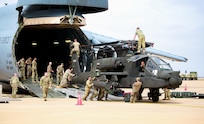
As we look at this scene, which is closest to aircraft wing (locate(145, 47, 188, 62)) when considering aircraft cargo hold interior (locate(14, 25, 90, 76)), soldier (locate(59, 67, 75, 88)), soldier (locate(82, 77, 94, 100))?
aircraft cargo hold interior (locate(14, 25, 90, 76))

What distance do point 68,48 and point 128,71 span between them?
297 inches

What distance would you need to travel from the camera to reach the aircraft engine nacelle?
65.4 feet

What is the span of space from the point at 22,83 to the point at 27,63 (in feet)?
7.98

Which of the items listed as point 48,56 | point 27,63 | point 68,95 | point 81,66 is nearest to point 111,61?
point 68,95

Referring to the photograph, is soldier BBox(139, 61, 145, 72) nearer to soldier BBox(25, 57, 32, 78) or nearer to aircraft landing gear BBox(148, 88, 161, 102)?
aircraft landing gear BBox(148, 88, 161, 102)

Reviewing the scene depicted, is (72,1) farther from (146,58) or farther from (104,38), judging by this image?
(104,38)

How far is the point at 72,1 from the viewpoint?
21844 mm

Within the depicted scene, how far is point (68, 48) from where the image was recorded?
26.5 m

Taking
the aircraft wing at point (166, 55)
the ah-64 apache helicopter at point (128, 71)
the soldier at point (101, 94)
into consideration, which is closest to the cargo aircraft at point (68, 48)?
the ah-64 apache helicopter at point (128, 71)

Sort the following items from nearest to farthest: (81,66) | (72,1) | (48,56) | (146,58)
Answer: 1. (146,58)
2. (72,1)
3. (81,66)
4. (48,56)

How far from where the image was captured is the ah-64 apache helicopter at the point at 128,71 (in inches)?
729

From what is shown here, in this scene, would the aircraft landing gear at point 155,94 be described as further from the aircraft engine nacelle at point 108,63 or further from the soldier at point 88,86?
the soldier at point 88,86

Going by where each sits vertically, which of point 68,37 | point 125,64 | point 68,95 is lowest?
point 68,95

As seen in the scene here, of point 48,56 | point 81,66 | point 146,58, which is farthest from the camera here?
point 48,56
